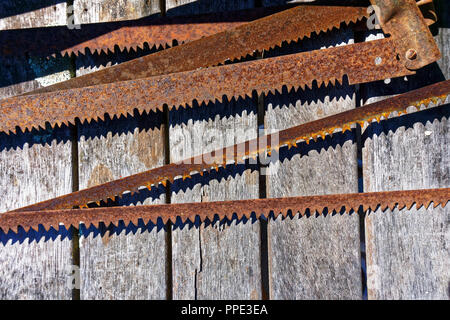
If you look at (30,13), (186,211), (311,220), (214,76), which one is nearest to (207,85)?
(214,76)

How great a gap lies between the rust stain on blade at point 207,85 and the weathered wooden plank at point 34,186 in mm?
132

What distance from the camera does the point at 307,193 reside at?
156 centimetres

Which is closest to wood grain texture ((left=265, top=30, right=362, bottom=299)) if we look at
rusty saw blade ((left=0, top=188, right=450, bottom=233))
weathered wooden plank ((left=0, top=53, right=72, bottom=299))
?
rusty saw blade ((left=0, top=188, right=450, bottom=233))

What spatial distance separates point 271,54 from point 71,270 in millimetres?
1174

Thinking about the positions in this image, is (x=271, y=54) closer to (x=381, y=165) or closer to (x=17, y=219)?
(x=381, y=165)

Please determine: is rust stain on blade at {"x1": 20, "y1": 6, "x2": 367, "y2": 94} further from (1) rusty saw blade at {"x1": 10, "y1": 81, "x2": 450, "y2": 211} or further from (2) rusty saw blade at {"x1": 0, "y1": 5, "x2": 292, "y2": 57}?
(1) rusty saw blade at {"x1": 10, "y1": 81, "x2": 450, "y2": 211}

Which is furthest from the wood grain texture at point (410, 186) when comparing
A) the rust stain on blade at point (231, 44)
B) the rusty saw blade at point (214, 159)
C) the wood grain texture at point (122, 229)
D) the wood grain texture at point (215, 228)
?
Answer: the wood grain texture at point (122, 229)

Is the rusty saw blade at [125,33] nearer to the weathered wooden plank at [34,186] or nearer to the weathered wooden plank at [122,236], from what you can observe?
the weathered wooden plank at [34,186]

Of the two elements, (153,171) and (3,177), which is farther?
(3,177)

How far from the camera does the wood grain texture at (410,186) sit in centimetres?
151

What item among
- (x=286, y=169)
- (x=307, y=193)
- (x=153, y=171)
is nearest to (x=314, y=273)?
(x=307, y=193)

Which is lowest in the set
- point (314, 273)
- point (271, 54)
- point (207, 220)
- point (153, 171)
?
point (314, 273)

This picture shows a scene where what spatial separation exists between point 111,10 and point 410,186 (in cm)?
137
